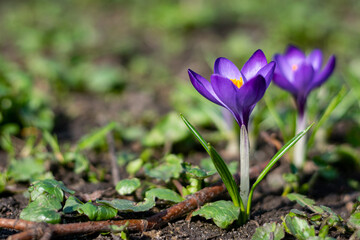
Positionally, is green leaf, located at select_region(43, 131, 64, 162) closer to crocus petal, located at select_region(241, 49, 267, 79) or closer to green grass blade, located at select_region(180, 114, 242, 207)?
green grass blade, located at select_region(180, 114, 242, 207)

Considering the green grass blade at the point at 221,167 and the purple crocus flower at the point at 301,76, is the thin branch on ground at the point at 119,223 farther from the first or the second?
the purple crocus flower at the point at 301,76

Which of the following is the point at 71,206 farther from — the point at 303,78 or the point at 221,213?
the point at 303,78

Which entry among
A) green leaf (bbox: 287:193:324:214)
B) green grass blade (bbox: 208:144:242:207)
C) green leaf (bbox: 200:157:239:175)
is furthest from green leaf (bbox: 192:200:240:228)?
green leaf (bbox: 287:193:324:214)

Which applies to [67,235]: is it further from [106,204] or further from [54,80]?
[54,80]

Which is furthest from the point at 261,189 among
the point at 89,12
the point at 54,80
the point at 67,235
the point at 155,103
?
the point at 89,12

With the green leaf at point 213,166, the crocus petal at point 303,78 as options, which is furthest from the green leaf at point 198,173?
the crocus petal at point 303,78

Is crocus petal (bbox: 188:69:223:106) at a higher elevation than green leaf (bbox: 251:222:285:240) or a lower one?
higher
